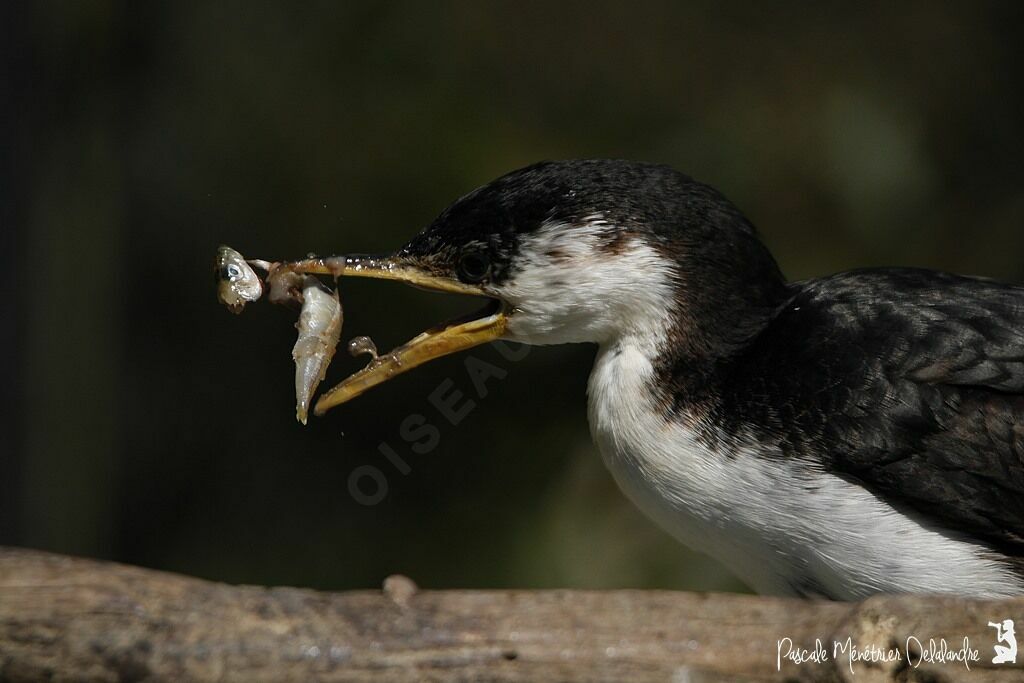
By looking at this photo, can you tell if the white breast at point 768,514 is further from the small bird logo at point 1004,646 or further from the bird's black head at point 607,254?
the small bird logo at point 1004,646

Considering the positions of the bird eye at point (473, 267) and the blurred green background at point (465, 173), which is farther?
the blurred green background at point (465, 173)

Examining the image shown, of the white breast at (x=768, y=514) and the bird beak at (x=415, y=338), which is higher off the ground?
the bird beak at (x=415, y=338)

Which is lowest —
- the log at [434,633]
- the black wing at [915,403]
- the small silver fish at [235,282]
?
the log at [434,633]

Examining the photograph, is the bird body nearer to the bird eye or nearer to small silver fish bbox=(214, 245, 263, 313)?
the bird eye

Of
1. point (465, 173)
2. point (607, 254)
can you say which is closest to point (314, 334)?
point (607, 254)

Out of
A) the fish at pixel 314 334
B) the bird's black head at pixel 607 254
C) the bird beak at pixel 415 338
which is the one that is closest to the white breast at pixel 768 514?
the bird's black head at pixel 607 254

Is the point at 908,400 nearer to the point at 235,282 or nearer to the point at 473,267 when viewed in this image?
the point at 473,267
